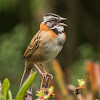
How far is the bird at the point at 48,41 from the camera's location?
9.64ft

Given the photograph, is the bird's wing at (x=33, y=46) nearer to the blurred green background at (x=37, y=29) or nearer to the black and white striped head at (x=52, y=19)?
the black and white striped head at (x=52, y=19)

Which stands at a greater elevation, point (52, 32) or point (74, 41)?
point (52, 32)

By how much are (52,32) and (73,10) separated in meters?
3.48

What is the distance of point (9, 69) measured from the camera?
18.1ft

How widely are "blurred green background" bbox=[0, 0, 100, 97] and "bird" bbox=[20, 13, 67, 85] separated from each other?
6.36ft

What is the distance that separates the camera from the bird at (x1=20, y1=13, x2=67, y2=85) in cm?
294

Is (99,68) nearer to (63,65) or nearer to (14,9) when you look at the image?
(63,65)

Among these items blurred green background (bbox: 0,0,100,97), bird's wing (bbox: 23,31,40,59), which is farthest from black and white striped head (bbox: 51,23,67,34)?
blurred green background (bbox: 0,0,100,97)

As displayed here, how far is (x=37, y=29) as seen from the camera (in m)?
5.79

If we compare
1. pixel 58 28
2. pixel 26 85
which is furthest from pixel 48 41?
pixel 26 85

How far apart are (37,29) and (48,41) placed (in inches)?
110

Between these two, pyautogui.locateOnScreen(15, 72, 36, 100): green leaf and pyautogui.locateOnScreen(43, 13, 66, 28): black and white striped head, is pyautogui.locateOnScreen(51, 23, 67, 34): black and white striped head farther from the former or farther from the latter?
pyautogui.locateOnScreen(15, 72, 36, 100): green leaf

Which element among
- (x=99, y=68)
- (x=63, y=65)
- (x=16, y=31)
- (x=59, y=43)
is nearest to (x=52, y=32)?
(x=59, y=43)

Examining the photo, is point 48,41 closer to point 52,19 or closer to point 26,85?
point 52,19
